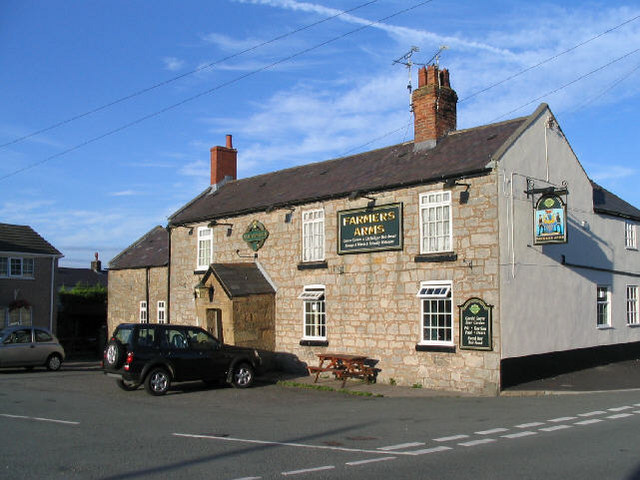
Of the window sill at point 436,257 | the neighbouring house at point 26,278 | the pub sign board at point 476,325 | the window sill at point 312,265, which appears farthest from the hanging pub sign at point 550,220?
the neighbouring house at point 26,278

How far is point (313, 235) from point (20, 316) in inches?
811

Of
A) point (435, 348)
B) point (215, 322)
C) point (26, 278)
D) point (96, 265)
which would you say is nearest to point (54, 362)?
point (215, 322)

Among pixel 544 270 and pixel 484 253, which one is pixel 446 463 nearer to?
pixel 484 253

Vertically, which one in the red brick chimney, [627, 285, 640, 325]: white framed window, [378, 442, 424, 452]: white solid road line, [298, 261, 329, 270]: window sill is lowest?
[378, 442, 424, 452]: white solid road line

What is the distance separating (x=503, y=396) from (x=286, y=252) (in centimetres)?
907

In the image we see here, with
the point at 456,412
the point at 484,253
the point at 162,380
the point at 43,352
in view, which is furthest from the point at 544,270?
the point at 43,352

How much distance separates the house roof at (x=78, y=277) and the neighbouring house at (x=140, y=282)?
22.8 metres

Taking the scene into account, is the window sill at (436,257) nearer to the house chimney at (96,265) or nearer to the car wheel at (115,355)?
the car wheel at (115,355)

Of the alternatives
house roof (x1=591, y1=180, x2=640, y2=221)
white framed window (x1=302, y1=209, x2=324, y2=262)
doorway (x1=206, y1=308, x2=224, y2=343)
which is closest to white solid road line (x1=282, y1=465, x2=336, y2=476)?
white framed window (x1=302, y1=209, x2=324, y2=262)

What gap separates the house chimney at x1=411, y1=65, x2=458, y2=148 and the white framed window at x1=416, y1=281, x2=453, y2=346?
207 inches

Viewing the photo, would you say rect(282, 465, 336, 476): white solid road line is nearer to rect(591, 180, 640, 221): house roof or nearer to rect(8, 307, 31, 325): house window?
rect(591, 180, 640, 221): house roof

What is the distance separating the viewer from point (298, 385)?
18.7 metres

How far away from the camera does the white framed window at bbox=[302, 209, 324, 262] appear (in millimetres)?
20875

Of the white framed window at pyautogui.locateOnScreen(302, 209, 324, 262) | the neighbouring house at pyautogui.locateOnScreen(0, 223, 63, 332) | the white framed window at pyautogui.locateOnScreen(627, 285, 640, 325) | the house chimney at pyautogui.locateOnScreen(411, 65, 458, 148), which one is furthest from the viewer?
the neighbouring house at pyautogui.locateOnScreen(0, 223, 63, 332)
